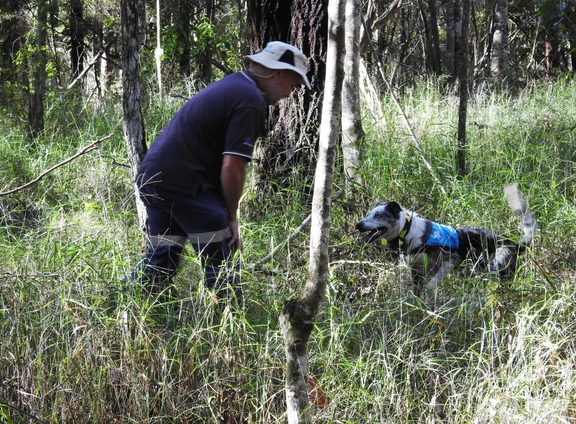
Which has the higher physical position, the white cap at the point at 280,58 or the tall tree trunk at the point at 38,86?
→ the white cap at the point at 280,58

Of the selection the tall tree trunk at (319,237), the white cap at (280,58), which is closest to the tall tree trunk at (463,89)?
the white cap at (280,58)

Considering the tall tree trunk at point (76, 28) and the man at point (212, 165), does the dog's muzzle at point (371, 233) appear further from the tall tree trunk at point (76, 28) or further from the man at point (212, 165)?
the tall tree trunk at point (76, 28)

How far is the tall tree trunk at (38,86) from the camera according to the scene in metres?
8.22

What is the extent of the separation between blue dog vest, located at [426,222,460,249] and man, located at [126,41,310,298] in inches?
65.8

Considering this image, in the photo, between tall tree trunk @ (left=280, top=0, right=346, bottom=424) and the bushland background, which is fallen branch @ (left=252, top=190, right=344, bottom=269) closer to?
the bushland background

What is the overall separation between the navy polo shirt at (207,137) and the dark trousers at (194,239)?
2.8 inches

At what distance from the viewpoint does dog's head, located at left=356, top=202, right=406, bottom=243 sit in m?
5.01

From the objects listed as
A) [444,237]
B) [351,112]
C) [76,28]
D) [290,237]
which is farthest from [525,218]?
[76,28]

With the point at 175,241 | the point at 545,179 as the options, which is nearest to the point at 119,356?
the point at 175,241

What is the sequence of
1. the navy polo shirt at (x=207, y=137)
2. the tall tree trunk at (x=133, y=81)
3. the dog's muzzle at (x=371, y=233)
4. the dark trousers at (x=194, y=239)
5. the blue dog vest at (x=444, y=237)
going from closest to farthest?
the navy polo shirt at (x=207, y=137) → the dark trousers at (x=194, y=239) → the tall tree trunk at (x=133, y=81) → the dog's muzzle at (x=371, y=233) → the blue dog vest at (x=444, y=237)

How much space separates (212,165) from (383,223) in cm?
149

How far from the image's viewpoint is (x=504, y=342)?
12.5ft

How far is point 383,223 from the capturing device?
5.02 m

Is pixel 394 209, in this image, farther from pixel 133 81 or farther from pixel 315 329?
pixel 133 81
